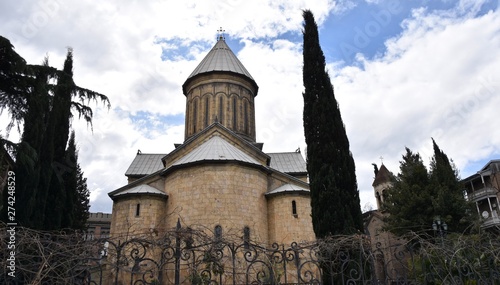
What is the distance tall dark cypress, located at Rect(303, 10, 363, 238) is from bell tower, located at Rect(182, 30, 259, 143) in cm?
824

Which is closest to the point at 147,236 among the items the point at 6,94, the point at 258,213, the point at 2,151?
the point at 2,151

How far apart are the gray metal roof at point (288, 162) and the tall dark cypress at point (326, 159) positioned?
9.26 metres

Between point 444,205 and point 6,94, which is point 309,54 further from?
point 444,205

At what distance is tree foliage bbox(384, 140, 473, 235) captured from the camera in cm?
1512

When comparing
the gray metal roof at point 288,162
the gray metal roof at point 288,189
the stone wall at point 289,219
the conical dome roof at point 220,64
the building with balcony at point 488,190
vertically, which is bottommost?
the stone wall at point 289,219

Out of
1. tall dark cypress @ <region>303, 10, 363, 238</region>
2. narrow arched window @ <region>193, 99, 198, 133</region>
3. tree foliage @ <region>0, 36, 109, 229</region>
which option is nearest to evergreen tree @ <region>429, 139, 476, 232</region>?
tall dark cypress @ <region>303, 10, 363, 238</region>

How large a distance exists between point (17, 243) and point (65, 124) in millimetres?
9047

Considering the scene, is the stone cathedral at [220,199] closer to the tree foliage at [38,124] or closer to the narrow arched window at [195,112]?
the tree foliage at [38,124]

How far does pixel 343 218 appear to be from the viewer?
8.05m

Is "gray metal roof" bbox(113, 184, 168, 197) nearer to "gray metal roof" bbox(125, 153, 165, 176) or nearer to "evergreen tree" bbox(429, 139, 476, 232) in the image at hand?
"gray metal roof" bbox(125, 153, 165, 176)

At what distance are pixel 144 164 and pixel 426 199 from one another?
1436cm

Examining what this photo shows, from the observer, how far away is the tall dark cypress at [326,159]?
8.14m

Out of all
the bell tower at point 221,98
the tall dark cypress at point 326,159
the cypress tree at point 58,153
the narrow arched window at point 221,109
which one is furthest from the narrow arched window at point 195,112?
the tall dark cypress at point 326,159

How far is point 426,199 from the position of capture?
51.4 feet
